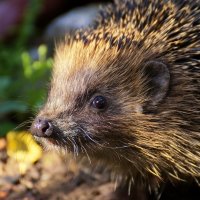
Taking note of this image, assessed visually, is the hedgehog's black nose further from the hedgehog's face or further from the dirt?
the dirt

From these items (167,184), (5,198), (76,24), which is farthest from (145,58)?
(76,24)

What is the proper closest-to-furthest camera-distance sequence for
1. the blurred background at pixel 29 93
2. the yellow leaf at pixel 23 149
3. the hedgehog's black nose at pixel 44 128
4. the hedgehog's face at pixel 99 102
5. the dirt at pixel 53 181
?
the hedgehog's black nose at pixel 44 128, the hedgehog's face at pixel 99 102, the dirt at pixel 53 181, the blurred background at pixel 29 93, the yellow leaf at pixel 23 149

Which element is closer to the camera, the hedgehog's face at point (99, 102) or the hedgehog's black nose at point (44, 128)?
the hedgehog's black nose at point (44, 128)

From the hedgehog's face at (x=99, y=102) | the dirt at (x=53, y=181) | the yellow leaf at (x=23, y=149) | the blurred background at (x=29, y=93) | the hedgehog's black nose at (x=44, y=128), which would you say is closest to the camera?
the hedgehog's black nose at (x=44, y=128)

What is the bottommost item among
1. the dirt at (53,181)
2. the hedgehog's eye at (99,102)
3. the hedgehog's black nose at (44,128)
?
the dirt at (53,181)

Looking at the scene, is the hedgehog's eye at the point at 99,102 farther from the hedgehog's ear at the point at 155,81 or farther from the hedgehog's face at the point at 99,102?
the hedgehog's ear at the point at 155,81

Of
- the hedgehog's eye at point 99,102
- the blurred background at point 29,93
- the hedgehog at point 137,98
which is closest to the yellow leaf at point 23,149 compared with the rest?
the blurred background at point 29,93

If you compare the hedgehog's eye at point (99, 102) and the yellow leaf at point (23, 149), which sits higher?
the hedgehog's eye at point (99, 102)

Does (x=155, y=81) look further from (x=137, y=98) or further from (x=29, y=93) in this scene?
(x=29, y=93)
